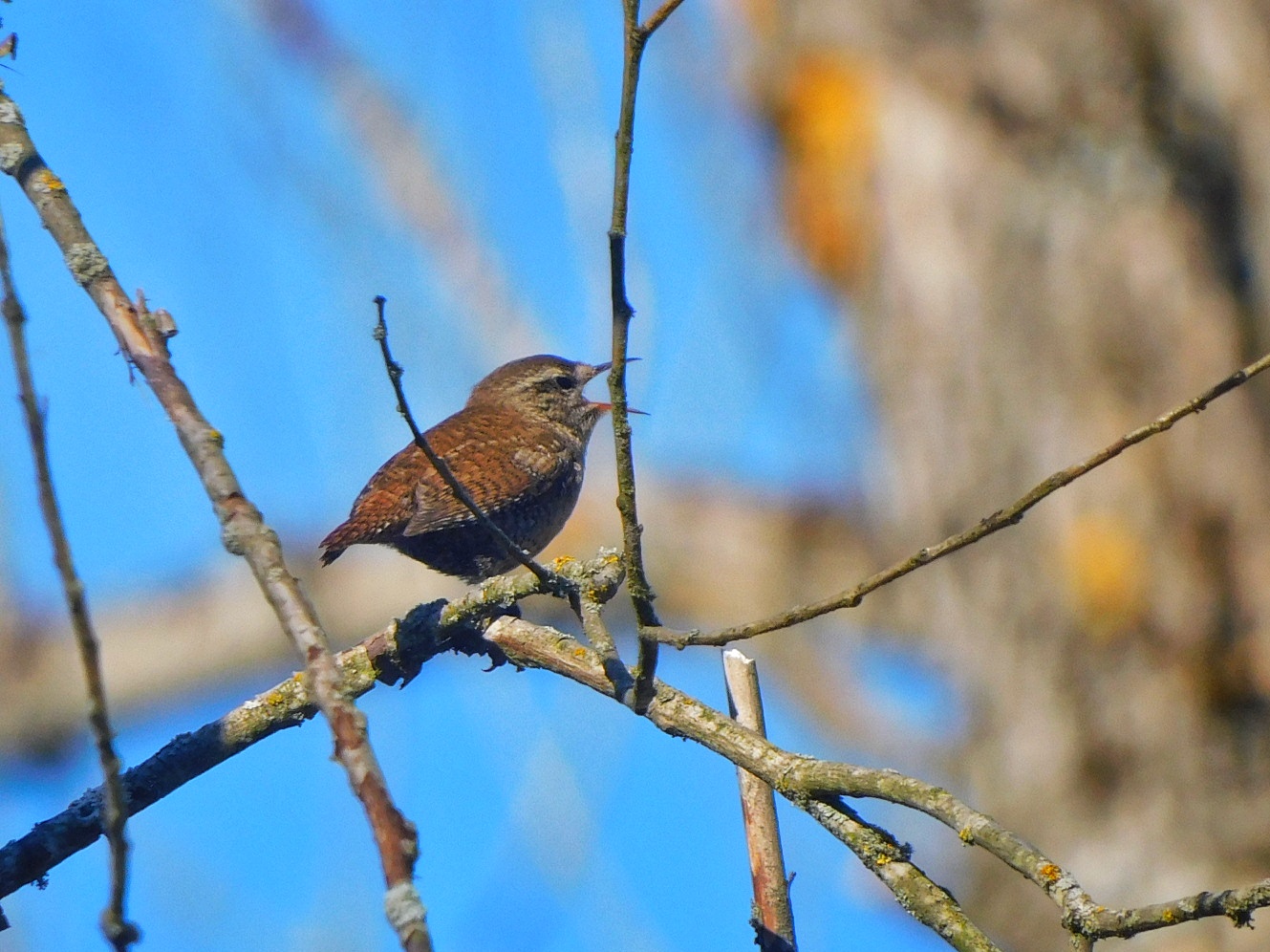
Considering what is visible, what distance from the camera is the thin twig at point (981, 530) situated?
6.59 ft

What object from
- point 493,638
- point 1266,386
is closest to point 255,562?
point 493,638

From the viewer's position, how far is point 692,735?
223cm

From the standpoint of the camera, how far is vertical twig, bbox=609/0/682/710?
2.01 metres

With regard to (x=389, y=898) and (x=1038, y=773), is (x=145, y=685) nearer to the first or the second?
(x=1038, y=773)

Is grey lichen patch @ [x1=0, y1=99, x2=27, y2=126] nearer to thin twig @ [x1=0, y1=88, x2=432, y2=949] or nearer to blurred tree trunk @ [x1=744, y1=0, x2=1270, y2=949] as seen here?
thin twig @ [x1=0, y1=88, x2=432, y2=949]

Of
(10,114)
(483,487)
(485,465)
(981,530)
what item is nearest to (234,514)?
(10,114)

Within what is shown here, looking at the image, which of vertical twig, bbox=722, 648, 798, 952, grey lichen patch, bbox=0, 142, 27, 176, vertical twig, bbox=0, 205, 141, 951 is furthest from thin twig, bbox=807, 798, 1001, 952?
grey lichen patch, bbox=0, 142, 27, 176

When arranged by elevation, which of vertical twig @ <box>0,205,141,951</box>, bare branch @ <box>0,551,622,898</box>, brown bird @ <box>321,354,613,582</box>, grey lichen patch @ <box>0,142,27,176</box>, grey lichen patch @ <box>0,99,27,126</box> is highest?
brown bird @ <box>321,354,613,582</box>

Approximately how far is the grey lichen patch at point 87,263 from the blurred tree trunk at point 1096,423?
4381 millimetres

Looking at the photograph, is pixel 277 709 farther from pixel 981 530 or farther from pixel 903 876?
pixel 981 530

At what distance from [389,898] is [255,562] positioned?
49 cm

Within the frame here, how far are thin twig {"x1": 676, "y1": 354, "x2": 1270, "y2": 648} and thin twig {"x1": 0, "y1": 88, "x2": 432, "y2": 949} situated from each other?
630 mm

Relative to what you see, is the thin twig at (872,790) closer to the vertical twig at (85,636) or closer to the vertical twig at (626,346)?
the vertical twig at (626,346)

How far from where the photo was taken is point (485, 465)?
16.7ft
